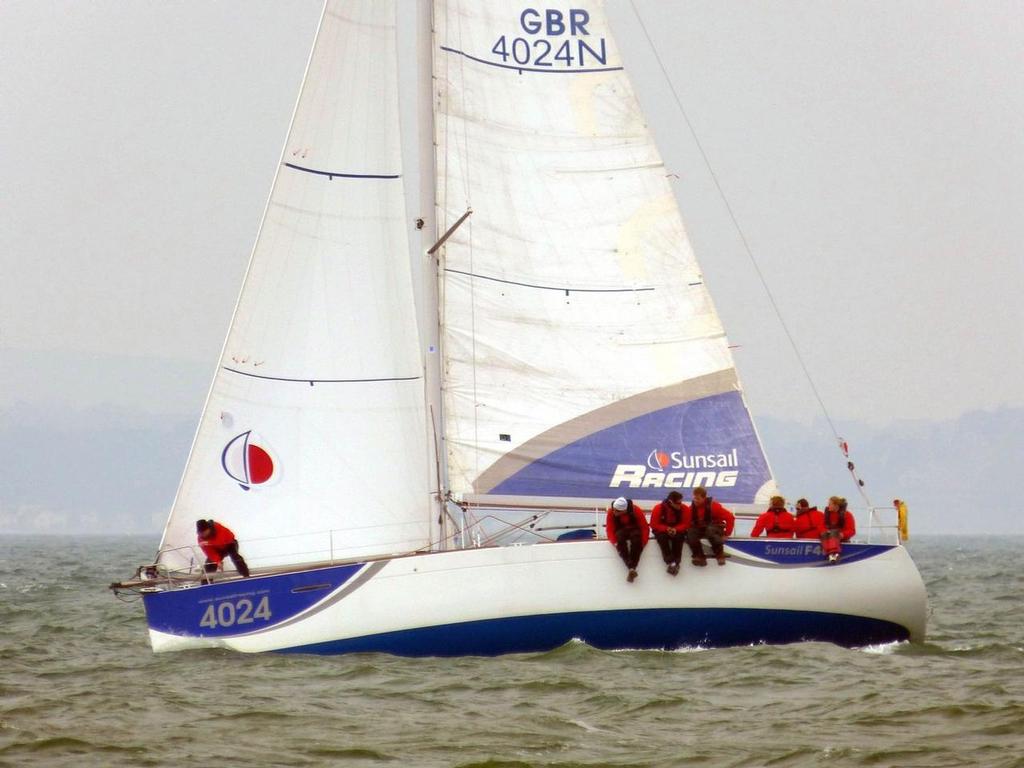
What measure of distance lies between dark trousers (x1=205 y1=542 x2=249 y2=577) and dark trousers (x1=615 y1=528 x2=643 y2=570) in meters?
3.84

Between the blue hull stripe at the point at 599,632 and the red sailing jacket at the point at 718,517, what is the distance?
846mm

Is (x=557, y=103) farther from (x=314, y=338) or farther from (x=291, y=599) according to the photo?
→ (x=291, y=599)

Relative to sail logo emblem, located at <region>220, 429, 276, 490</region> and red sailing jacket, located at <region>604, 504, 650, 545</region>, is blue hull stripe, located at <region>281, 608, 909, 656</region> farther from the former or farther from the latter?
sail logo emblem, located at <region>220, 429, 276, 490</region>

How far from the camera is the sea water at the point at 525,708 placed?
32.3ft

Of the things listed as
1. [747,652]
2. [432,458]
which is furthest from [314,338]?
[747,652]

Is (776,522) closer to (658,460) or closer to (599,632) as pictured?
(658,460)

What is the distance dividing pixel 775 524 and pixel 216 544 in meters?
5.87

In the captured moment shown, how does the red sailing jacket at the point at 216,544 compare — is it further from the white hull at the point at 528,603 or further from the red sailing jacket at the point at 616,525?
the red sailing jacket at the point at 616,525

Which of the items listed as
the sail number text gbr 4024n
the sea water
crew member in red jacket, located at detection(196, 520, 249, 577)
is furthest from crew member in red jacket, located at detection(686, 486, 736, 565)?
the sail number text gbr 4024n

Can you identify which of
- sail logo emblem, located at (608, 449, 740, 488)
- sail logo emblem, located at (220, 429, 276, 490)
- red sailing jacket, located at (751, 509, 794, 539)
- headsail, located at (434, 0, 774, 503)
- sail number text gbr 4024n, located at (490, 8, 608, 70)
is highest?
sail number text gbr 4024n, located at (490, 8, 608, 70)

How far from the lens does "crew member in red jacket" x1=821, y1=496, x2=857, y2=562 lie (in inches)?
593

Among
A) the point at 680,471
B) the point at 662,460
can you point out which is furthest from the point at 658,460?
the point at 680,471

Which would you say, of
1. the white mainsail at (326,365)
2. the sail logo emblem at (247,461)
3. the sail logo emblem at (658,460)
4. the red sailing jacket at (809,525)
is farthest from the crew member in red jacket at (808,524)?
the sail logo emblem at (247,461)

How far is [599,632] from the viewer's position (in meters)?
14.5
